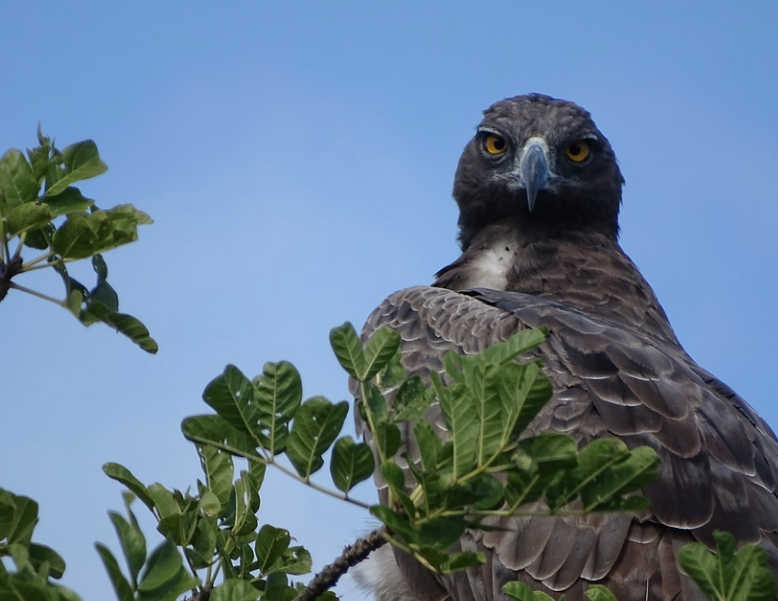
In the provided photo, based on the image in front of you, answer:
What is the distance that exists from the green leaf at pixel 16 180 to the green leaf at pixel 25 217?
5 cm

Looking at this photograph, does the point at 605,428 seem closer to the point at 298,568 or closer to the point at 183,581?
the point at 298,568

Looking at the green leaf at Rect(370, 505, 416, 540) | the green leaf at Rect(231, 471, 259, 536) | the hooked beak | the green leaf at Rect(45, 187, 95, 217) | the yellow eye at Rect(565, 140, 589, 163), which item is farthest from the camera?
the yellow eye at Rect(565, 140, 589, 163)

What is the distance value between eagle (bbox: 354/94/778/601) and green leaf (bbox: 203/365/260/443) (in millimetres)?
1276

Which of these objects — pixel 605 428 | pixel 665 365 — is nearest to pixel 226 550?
pixel 605 428

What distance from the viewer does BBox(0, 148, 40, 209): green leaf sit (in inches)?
106

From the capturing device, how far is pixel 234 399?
2670 mm

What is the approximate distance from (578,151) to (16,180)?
19.1 feet

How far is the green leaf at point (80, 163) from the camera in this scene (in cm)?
283

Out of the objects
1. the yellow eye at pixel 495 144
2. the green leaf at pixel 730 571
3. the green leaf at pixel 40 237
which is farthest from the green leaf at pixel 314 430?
the yellow eye at pixel 495 144

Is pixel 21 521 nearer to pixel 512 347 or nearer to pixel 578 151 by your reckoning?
pixel 512 347

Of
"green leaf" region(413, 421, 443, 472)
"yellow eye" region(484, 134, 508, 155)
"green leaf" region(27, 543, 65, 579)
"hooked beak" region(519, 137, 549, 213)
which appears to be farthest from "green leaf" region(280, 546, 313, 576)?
"yellow eye" region(484, 134, 508, 155)

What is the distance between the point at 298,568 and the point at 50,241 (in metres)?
1.23

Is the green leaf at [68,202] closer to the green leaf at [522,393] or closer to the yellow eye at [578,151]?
the green leaf at [522,393]

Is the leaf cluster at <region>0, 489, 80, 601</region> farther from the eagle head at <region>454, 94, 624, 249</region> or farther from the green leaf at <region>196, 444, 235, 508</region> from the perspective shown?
the eagle head at <region>454, 94, 624, 249</region>
